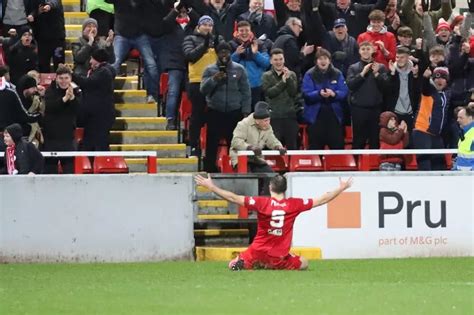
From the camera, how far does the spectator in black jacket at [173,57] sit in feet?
82.7

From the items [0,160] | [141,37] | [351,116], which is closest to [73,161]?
[0,160]

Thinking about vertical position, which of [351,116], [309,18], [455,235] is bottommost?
[455,235]

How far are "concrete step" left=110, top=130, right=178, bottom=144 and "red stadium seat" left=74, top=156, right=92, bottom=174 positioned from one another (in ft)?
5.76

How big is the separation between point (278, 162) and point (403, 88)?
8.13ft

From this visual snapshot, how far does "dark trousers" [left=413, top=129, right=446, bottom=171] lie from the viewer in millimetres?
24688

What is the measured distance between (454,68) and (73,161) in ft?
22.7

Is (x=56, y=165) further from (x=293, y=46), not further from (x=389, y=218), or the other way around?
(x=389, y=218)

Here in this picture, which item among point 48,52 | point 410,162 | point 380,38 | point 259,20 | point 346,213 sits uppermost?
point 259,20

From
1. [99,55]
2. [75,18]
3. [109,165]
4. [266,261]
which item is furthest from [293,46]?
[266,261]

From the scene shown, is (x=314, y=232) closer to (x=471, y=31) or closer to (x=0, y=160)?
(x=0, y=160)

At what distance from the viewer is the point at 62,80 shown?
23.0 m

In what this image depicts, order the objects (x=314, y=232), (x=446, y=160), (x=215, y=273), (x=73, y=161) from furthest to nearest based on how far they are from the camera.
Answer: (x=446, y=160), (x=73, y=161), (x=314, y=232), (x=215, y=273)

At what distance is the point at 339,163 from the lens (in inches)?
969

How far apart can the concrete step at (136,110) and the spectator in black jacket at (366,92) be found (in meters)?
3.56
